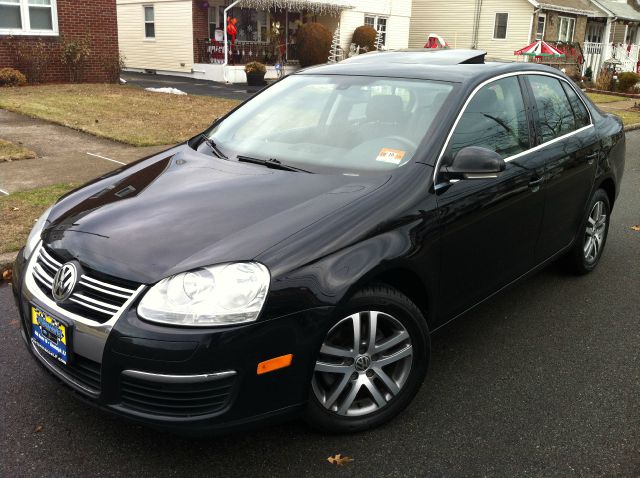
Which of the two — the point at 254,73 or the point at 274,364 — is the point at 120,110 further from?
the point at 274,364

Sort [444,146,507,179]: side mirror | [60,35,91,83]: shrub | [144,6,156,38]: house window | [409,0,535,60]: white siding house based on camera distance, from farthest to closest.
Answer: [409,0,535,60]: white siding house
[144,6,156,38]: house window
[60,35,91,83]: shrub
[444,146,507,179]: side mirror

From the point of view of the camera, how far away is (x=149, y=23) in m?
26.3

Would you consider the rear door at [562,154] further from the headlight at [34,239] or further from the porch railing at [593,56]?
the porch railing at [593,56]

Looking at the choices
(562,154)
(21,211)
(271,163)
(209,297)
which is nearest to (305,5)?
(21,211)

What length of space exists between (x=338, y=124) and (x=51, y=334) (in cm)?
197

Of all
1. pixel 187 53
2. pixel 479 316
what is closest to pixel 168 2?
pixel 187 53

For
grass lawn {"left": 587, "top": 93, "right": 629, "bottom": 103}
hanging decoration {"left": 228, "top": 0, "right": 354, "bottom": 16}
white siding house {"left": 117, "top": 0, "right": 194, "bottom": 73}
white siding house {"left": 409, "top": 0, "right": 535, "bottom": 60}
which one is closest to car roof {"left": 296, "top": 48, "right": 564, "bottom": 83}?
grass lawn {"left": 587, "top": 93, "right": 629, "bottom": 103}

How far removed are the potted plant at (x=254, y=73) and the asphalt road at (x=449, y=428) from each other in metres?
18.8

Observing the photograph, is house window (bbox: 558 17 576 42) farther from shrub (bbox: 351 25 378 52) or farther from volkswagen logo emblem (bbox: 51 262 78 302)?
volkswagen logo emblem (bbox: 51 262 78 302)

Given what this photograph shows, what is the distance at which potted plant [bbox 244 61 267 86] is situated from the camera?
72.0 feet

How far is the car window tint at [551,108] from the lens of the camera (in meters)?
4.26

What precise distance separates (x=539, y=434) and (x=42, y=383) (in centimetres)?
254

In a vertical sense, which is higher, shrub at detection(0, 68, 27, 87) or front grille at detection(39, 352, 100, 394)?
shrub at detection(0, 68, 27, 87)

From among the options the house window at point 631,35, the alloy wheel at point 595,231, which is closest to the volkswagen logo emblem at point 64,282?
the alloy wheel at point 595,231
